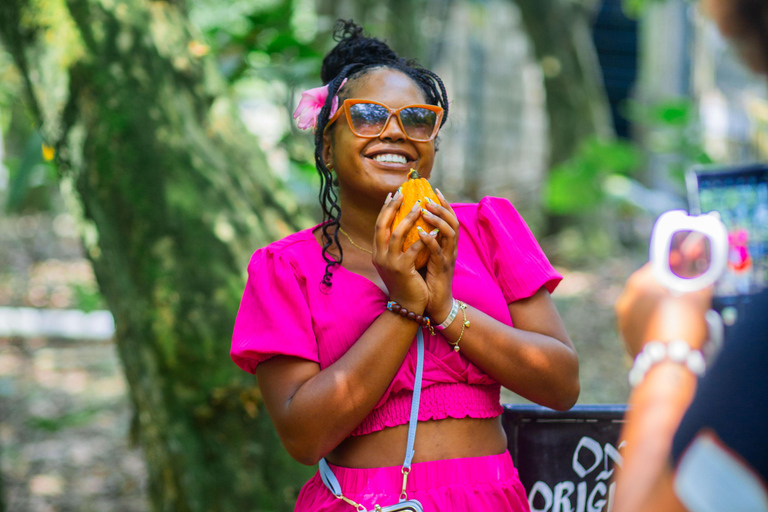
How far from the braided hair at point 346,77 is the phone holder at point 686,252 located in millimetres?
800

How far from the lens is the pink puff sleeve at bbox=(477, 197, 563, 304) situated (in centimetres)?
191

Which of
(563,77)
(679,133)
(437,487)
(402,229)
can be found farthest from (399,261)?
(563,77)

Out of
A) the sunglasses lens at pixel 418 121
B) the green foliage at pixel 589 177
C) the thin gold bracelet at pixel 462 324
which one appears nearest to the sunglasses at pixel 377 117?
the sunglasses lens at pixel 418 121

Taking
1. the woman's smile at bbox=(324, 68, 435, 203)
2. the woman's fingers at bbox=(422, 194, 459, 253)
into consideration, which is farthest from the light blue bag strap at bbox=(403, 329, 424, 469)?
the woman's smile at bbox=(324, 68, 435, 203)

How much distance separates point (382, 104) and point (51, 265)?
35.0ft

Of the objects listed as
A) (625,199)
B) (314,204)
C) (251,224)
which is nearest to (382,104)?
(251,224)

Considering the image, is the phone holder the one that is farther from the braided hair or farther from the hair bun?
the hair bun

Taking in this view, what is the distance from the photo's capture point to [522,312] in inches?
75.8

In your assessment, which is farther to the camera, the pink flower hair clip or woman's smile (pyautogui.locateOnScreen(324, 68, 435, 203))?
the pink flower hair clip

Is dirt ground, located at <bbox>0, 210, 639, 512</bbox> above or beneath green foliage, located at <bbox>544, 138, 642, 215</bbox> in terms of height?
beneath

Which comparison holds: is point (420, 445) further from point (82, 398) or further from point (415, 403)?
point (82, 398)

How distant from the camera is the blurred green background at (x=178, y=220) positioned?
3049 mm

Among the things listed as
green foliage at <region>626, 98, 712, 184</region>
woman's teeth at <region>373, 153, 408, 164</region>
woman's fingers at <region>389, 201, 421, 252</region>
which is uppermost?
green foliage at <region>626, 98, 712, 184</region>

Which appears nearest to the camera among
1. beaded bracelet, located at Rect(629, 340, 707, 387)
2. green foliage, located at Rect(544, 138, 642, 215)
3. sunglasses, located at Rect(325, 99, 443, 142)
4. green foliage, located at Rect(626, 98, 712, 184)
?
beaded bracelet, located at Rect(629, 340, 707, 387)
